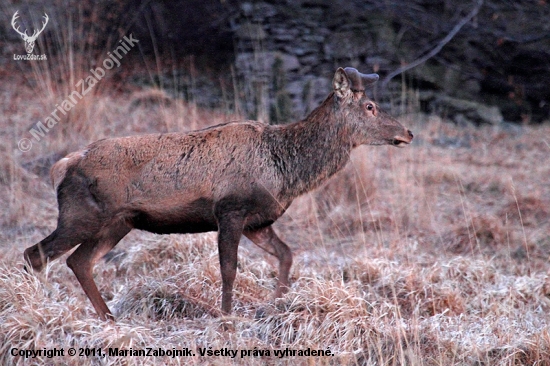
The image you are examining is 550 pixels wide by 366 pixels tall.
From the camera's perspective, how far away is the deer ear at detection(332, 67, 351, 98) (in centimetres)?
676

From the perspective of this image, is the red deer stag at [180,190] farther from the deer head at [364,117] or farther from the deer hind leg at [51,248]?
the deer head at [364,117]

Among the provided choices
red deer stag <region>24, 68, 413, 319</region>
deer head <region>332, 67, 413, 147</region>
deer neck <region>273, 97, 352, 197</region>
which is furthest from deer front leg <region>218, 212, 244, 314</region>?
deer head <region>332, 67, 413, 147</region>

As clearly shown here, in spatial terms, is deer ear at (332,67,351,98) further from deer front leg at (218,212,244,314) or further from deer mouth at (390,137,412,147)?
deer front leg at (218,212,244,314)

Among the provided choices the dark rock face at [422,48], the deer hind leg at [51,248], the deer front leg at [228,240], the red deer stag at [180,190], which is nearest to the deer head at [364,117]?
the red deer stag at [180,190]

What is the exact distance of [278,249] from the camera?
21.9 feet

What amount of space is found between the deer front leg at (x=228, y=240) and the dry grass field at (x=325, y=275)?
14.2 inches

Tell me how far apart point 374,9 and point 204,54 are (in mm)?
3299

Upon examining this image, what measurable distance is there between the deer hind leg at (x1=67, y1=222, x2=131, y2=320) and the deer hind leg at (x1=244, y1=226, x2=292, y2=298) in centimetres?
114

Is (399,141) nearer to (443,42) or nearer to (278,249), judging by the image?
(278,249)

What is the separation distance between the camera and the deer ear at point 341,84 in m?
6.76

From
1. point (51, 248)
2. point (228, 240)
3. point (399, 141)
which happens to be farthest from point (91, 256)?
point (399, 141)

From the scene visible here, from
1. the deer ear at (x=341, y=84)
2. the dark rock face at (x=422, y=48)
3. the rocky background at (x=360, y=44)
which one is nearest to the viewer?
the deer ear at (x=341, y=84)

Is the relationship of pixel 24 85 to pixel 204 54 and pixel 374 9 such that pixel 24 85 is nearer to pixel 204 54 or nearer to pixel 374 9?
pixel 204 54

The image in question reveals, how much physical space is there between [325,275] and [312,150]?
4.28ft
